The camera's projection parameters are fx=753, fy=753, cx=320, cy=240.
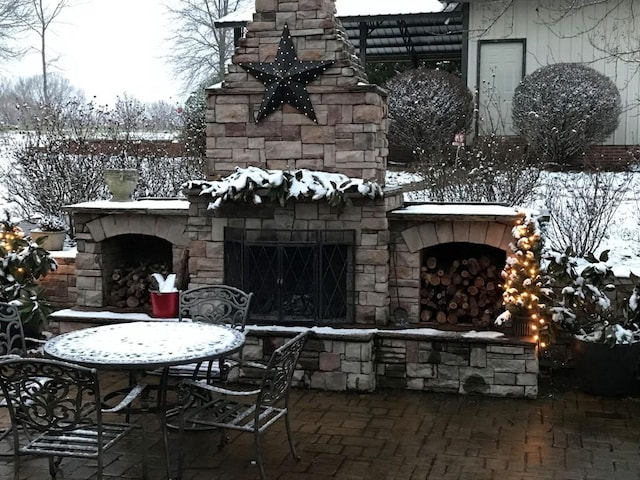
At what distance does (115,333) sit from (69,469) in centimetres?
89

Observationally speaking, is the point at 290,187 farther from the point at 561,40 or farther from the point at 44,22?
the point at 44,22

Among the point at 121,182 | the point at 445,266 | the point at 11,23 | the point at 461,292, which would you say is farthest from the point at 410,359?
the point at 11,23

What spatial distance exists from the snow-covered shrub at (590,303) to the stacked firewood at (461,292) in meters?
0.57

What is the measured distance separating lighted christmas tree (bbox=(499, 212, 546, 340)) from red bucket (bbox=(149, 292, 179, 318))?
2.95 m

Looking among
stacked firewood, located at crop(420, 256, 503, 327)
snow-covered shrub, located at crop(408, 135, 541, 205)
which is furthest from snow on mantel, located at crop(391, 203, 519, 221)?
snow-covered shrub, located at crop(408, 135, 541, 205)

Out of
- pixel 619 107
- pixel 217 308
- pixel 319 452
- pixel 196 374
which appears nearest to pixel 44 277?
pixel 217 308

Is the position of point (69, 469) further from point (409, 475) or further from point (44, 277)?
point (44, 277)

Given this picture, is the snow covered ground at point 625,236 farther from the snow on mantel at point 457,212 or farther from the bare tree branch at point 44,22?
the bare tree branch at point 44,22

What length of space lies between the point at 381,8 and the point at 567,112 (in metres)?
4.22

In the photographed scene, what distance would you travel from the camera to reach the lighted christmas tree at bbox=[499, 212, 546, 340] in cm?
618

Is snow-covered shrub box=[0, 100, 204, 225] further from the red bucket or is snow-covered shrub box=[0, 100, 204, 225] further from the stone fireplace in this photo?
the stone fireplace

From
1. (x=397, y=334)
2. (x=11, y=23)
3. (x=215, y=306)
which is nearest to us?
(x=215, y=306)

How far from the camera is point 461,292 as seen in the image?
6.74m

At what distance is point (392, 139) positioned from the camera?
42.3 feet
